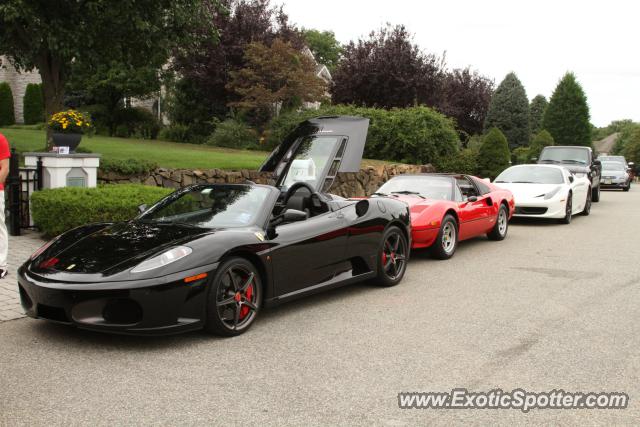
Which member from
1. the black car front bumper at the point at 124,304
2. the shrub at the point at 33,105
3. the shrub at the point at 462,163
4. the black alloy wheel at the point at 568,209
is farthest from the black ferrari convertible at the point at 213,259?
the shrub at the point at 33,105

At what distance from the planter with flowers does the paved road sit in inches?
231

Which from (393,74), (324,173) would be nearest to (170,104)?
(393,74)

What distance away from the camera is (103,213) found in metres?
9.24

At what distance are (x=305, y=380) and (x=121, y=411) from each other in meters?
1.22

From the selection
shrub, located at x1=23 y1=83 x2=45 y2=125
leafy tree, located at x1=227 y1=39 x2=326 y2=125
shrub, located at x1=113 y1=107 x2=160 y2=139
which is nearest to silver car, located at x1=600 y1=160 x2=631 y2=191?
leafy tree, located at x1=227 y1=39 x2=326 y2=125

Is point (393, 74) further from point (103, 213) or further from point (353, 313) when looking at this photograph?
point (353, 313)

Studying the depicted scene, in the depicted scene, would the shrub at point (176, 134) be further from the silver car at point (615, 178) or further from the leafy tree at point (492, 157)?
the silver car at point (615, 178)

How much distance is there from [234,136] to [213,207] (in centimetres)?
1751

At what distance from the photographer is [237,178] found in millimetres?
14672

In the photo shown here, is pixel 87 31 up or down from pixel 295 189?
up

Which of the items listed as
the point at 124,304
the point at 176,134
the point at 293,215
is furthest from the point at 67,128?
the point at 176,134

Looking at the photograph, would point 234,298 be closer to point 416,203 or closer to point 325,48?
point 416,203

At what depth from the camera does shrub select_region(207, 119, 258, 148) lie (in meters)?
23.3

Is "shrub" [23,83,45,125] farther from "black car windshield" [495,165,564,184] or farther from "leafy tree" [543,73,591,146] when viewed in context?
"leafy tree" [543,73,591,146]
